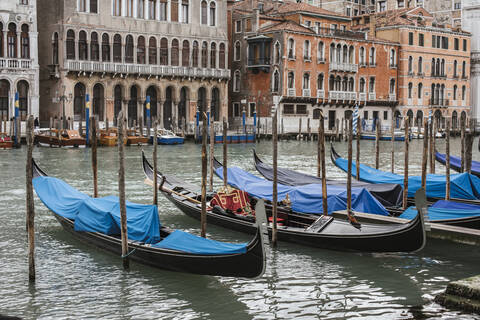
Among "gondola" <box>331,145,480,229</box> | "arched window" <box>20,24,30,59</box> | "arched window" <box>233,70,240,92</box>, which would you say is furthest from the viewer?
"arched window" <box>233,70,240,92</box>

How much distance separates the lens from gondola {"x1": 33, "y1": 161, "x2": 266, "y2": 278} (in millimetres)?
6277

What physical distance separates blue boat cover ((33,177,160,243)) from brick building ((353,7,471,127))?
27033 millimetres

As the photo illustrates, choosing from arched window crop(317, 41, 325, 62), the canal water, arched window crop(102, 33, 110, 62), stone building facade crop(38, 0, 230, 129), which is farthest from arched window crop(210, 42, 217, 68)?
the canal water

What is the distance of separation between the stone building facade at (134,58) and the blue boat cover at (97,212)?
16506mm

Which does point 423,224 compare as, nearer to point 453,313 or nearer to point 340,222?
point 340,222

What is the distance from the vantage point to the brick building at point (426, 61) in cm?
3366

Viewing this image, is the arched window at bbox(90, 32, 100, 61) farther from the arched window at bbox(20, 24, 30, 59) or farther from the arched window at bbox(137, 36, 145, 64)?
the arched window at bbox(20, 24, 30, 59)

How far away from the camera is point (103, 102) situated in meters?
26.4

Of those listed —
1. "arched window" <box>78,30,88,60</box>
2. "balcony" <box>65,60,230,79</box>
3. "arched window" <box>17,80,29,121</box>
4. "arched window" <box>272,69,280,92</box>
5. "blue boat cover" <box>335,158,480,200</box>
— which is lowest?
"blue boat cover" <box>335,158,480,200</box>

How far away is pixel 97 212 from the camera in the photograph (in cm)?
779

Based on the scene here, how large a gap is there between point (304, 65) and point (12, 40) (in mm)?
12182

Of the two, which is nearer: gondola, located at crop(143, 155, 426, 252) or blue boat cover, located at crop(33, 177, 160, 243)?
blue boat cover, located at crop(33, 177, 160, 243)

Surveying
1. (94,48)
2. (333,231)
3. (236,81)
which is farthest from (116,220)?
(236,81)

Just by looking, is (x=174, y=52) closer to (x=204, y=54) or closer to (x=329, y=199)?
(x=204, y=54)
